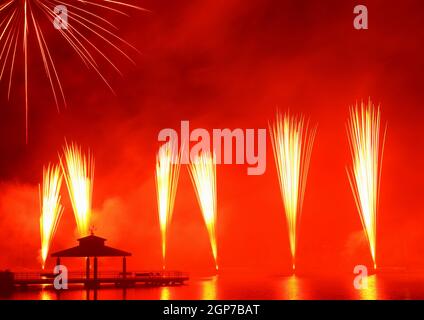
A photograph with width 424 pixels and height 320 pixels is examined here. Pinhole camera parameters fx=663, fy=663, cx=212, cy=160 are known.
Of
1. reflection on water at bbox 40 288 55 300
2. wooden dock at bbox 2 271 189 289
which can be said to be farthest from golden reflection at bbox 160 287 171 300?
reflection on water at bbox 40 288 55 300

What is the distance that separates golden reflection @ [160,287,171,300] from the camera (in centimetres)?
5010

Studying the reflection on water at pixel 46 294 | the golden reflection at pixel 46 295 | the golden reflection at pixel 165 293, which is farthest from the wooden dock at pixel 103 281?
the golden reflection at pixel 165 293

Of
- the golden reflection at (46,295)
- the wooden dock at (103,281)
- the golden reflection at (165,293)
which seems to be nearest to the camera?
the golden reflection at (46,295)

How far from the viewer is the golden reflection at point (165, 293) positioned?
1972 inches

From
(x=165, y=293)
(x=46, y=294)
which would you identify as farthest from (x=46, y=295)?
(x=165, y=293)

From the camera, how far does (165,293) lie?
54219mm

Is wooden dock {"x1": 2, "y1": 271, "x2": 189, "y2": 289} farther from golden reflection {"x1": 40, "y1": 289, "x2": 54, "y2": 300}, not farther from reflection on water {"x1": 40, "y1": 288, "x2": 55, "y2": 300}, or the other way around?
golden reflection {"x1": 40, "y1": 289, "x2": 54, "y2": 300}

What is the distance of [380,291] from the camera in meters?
59.3

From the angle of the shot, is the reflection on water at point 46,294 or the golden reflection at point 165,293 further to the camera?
the golden reflection at point 165,293

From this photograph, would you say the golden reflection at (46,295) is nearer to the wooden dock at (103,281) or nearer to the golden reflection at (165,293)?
the wooden dock at (103,281)
